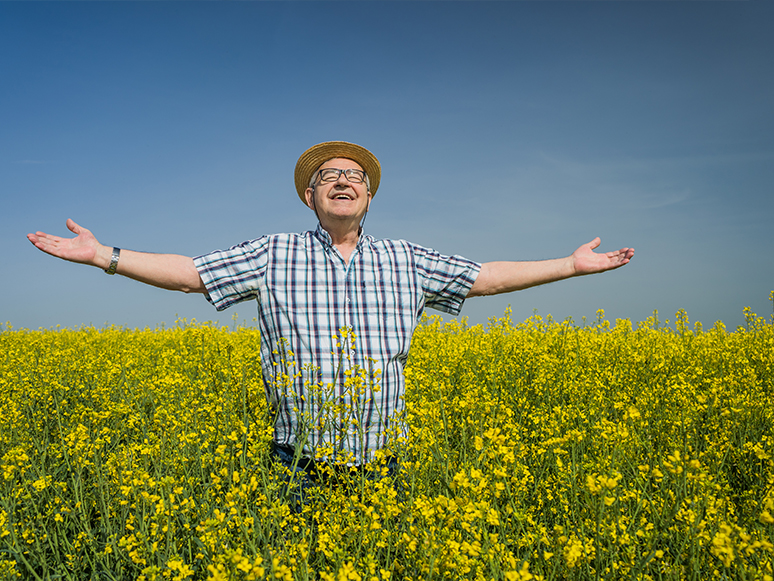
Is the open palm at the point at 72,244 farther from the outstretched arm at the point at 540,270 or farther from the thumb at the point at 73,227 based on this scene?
the outstretched arm at the point at 540,270

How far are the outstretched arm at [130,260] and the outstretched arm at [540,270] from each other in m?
1.63

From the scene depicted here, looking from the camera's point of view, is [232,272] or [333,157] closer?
[232,272]

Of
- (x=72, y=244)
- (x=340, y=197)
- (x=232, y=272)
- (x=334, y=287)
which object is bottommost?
(x=334, y=287)

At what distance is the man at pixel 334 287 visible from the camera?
8.21 feet

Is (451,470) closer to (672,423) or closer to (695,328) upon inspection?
(672,423)

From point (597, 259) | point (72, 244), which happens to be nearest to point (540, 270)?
point (597, 259)

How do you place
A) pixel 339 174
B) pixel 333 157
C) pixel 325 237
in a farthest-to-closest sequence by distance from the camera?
pixel 333 157 < pixel 339 174 < pixel 325 237

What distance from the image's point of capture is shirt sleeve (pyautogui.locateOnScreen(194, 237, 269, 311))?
2723 mm

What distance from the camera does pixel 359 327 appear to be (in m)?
2.67

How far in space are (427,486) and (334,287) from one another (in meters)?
1.12

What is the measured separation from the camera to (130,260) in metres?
2.63

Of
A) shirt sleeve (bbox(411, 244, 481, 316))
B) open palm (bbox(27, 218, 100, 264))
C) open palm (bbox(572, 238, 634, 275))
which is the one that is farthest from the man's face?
open palm (bbox(572, 238, 634, 275))

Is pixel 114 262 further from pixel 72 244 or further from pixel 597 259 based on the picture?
pixel 597 259

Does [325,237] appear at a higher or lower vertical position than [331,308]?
higher
